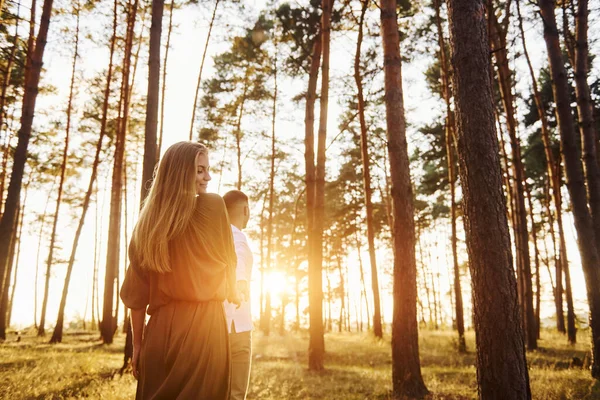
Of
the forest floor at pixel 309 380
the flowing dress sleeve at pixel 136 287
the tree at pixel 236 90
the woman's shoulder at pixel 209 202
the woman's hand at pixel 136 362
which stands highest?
the tree at pixel 236 90

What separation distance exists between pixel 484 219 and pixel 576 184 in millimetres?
5198

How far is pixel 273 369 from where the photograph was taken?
9.02m

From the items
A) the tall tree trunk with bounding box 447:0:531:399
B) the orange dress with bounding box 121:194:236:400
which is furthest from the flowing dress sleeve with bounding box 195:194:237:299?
the tall tree trunk with bounding box 447:0:531:399

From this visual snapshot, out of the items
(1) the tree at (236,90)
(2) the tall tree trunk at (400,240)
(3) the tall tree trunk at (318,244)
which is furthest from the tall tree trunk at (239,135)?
(2) the tall tree trunk at (400,240)

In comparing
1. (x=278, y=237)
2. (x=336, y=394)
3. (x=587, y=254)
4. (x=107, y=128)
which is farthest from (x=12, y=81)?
(x=278, y=237)

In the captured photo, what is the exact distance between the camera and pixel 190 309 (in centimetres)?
204

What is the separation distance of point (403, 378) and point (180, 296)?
191 inches

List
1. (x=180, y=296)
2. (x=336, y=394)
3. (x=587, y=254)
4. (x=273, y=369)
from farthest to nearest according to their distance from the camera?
(x=273, y=369) → (x=587, y=254) → (x=336, y=394) → (x=180, y=296)

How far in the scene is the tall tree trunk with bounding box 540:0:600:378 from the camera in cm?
671

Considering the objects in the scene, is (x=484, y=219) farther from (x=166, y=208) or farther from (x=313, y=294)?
(x=313, y=294)

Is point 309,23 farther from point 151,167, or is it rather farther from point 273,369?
point 273,369

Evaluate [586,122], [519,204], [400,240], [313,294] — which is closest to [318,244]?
[313,294]

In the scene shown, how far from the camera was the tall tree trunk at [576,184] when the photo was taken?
6.71 m

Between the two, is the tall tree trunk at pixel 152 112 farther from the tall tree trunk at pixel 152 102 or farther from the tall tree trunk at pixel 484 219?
the tall tree trunk at pixel 484 219
